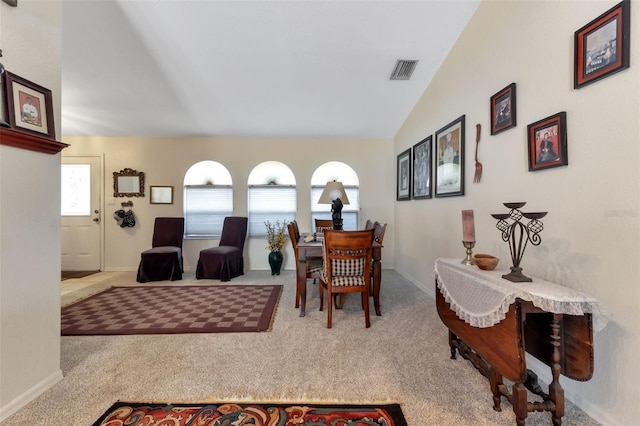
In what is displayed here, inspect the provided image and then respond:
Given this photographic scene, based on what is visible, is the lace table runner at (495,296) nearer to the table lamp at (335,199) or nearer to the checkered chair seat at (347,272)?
the checkered chair seat at (347,272)

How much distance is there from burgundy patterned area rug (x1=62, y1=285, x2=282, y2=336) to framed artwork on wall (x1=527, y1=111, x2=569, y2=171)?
253cm

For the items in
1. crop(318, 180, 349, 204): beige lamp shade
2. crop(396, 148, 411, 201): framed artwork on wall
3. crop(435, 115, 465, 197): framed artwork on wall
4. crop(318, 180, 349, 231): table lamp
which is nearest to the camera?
crop(435, 115, 465, 197): framed artwork on wall

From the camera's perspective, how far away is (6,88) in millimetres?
1367

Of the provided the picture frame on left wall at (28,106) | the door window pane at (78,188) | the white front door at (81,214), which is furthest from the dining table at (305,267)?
the door window pane at (78,188)

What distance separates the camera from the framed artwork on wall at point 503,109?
6.31ft

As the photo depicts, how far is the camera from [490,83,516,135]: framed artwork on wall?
1.92 m

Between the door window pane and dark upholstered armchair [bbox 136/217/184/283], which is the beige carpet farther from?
the door window pane

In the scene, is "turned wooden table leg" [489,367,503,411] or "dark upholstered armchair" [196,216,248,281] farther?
"dark upholstered armchair" [196,216,248,281]

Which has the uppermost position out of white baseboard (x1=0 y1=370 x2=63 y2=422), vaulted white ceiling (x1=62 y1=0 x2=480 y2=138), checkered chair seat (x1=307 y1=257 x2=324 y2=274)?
vaulted white ceiling (x1=62 y1=0 x2=480 y2=138)

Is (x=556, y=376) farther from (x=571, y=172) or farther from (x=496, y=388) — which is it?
(x=571, y=172)

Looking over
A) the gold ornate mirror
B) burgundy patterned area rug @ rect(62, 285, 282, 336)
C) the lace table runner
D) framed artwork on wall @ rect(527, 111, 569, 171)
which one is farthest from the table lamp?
the gold ornate mirror

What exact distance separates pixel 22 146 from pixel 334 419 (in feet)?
7.55

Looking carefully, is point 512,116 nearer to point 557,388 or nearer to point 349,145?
point 557,388

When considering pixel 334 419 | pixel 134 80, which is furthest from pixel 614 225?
pixel 134 80
